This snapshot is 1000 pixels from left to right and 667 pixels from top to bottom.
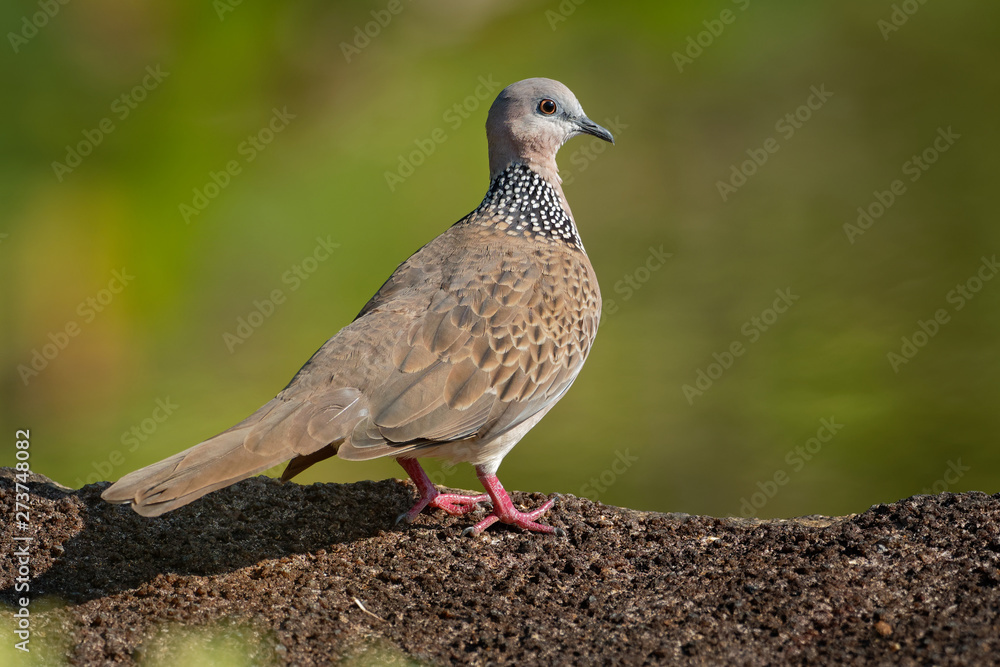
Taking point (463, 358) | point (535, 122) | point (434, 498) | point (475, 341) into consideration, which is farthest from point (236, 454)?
point (535, 122)

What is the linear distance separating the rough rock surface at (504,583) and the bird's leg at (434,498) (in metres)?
0.08

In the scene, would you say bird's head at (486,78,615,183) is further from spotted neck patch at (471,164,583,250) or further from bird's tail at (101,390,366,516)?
bird's tail at (101,390,366,516)

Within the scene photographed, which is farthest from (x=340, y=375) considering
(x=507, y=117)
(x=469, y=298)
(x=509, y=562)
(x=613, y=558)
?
(x=507, y=117)

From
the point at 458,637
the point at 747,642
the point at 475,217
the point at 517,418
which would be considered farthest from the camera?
the point at 475,217

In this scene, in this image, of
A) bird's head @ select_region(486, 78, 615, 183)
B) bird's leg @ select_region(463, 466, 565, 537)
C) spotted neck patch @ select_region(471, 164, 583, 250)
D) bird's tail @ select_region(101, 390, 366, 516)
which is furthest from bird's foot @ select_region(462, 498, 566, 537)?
bird's head @ select_region(486, 78, 615, 183)

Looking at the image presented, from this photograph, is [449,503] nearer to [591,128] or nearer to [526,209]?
[526,209]

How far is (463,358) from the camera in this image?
4535mm

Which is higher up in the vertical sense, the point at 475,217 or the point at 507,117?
the point at 507,117

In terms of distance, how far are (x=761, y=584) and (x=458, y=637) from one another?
1.20 m

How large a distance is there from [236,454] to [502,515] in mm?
1393

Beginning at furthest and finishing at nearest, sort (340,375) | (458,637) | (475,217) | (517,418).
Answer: (475,217), (517,418), (340,375), (458,637)

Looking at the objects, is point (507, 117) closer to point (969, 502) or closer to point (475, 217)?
point (475, 217)

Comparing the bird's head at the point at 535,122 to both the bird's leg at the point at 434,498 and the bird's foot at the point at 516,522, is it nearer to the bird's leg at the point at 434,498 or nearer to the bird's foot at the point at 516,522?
the bird's leg at the point at 434,498

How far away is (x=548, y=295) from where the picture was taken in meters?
4.93
